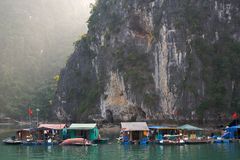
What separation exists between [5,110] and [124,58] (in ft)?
200

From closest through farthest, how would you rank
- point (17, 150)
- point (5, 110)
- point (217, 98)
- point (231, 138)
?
point (17, 150)
point (231, 138)
point (217, 98)
point (5, 110)

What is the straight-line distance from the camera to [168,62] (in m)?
79.4

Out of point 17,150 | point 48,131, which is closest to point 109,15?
point 48,131

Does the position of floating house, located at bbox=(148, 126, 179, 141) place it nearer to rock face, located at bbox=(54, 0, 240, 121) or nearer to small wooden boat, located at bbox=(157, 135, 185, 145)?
small wooden boat, located at bbox=(157, 135, 185, 145)

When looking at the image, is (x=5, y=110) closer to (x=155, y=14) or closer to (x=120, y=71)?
(x=120, y=71)

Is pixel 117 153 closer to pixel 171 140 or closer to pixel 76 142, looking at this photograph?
pixel 76 142

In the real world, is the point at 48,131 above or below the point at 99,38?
below

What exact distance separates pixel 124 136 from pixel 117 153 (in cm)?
1150

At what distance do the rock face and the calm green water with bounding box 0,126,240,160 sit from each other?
3233 cm

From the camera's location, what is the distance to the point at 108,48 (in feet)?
306

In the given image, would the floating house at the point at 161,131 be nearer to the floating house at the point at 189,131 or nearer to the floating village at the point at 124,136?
the floating village at the point at 124,136

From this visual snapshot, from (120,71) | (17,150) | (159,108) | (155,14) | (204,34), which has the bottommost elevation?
(17,150)

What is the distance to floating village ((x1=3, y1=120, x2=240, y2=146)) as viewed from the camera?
161 feet

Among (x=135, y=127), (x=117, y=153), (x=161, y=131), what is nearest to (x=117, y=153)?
(x=117, y=153)
